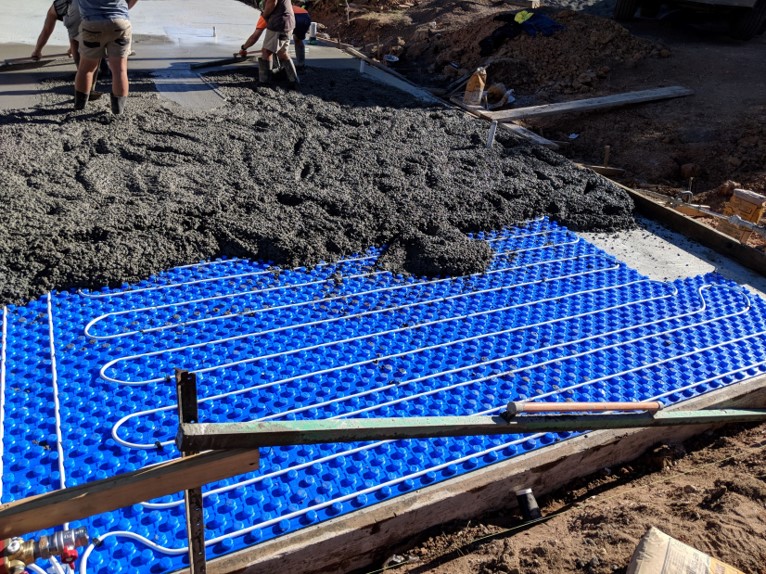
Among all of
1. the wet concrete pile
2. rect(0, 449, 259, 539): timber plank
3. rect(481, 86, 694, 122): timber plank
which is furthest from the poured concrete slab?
rect(0, 449, 259, 539): timber plank

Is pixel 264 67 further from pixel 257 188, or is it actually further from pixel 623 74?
pixel 623 74

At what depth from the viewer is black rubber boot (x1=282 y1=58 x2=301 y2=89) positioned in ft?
24.1

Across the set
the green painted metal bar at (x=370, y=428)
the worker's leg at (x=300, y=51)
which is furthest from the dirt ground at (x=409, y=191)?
the green painted metal bar at (x=370, y=428)

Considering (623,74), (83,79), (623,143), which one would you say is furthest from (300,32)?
(623,74)

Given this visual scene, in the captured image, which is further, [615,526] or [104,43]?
[104,43]

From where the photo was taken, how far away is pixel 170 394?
304 centimetres

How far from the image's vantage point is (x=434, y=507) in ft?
8.64

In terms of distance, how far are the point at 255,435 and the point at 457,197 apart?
3.83 m

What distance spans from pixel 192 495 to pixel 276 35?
652cm

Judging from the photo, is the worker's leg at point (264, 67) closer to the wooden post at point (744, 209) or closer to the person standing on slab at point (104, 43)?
the person standing on slab at point (104, 43)

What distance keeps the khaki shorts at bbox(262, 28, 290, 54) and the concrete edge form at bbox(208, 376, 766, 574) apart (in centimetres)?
575

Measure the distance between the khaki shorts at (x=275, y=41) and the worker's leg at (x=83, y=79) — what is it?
2.06m

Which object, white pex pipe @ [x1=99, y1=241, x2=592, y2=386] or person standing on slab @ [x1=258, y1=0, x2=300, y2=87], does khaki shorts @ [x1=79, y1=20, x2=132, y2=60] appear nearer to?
person standing on slab @ [x1=258, y1=0, x2=300, y2=87]

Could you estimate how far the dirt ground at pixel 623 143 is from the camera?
2600 mm
